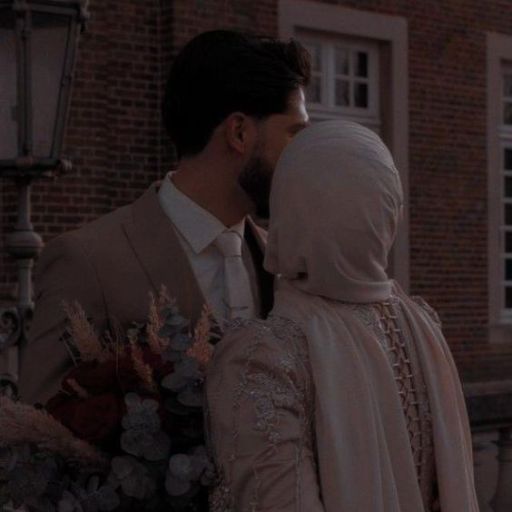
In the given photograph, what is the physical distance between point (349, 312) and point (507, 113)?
45.1ft

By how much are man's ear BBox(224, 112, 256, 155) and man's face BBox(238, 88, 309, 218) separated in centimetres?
2

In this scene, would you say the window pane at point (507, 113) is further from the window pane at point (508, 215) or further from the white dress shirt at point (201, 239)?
the white dress shirt at point (201, 239)

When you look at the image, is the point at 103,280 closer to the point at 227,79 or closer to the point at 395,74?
the point at 227,79

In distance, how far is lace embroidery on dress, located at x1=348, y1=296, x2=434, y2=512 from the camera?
2.45 meters

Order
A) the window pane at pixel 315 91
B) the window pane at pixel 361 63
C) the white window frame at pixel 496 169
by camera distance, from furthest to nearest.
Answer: the white window frame at pixel 496 169 → the window pane at pixel 361 63 → the window pane at pixel 315 91

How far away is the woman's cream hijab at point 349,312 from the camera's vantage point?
7.57ft

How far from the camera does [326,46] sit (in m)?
14.0

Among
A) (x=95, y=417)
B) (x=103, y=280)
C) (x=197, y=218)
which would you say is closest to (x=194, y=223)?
(x=197, y=218)

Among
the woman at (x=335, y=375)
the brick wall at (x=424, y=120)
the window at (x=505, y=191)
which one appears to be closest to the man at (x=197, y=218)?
the woman at (x=335, y=375)

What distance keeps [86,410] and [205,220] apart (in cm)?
62

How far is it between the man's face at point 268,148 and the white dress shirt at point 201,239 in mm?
95

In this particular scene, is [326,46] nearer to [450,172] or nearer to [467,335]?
A: [450,172]

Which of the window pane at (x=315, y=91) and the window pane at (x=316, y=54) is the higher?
the window pane at (x=316, y=54)

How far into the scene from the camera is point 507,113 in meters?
15.9
